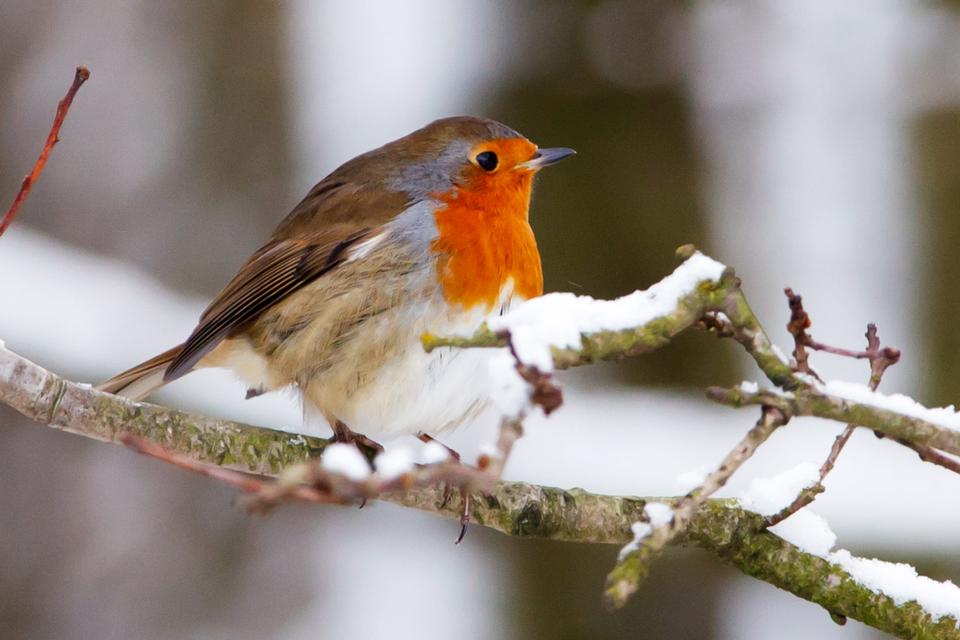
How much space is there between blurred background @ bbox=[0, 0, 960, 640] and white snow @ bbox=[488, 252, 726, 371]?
2598 mm

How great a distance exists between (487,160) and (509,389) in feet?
6.86

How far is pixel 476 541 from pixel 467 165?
196 cm

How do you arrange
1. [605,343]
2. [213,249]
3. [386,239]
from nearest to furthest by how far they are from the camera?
[605,343], [386,239], [213,249]

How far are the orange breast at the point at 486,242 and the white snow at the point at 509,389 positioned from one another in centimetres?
160

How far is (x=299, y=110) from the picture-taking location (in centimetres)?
569

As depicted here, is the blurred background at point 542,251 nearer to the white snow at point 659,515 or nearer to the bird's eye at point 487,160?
the bird's eye at point 487,160

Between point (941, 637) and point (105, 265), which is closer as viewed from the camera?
point (941, 637)

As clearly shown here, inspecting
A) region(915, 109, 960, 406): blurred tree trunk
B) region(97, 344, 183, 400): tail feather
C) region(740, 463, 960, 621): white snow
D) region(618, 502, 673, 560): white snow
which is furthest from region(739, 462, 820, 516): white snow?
region(915, 109, 960, 406): blurred tree trunk

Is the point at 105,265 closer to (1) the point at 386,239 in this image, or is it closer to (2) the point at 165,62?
(2) the point at 165,62

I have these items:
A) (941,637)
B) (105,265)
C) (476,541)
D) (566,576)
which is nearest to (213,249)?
(105,265)

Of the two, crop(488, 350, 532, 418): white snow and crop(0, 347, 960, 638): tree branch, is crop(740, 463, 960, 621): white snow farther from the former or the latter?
crop(488, 350, 532, 418): white snow

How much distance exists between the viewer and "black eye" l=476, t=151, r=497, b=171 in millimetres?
3268

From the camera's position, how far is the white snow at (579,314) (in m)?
1.34

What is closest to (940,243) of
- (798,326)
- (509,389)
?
(798,326)
